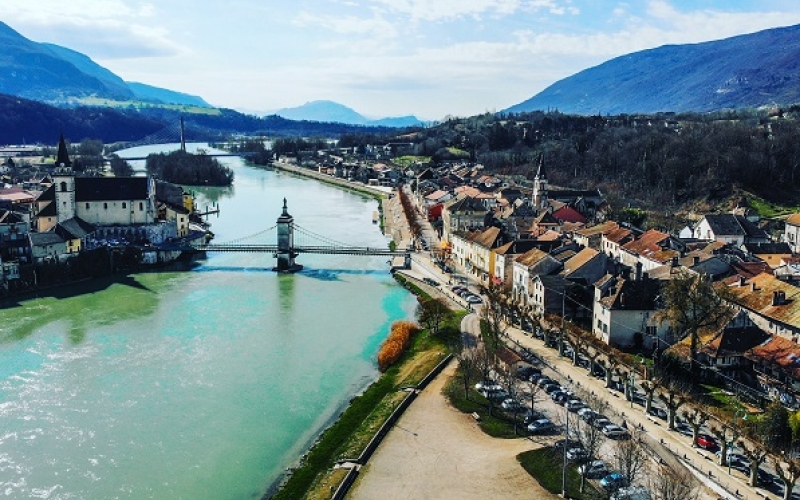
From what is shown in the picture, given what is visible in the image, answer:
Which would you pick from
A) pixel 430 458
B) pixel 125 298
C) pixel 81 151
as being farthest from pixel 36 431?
pixel 81 151

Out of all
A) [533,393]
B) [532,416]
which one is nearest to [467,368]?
[533,393]

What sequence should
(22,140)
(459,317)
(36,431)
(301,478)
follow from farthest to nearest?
(22,140) → (459,317) → (36,431) → (301,478)

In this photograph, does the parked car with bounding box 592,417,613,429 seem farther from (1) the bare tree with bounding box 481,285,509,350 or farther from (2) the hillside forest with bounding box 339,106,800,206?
(2) the hillside forest with bounding box 339,106,800,206

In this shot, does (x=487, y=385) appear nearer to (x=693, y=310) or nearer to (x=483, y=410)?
(x=483, y=410)

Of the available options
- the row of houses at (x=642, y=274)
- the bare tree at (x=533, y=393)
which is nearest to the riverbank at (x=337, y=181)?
the row of houses at (x=642, y=274)

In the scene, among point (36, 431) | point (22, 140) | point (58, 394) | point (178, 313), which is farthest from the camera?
point (22, 140)

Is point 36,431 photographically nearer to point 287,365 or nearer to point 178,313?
point 287,365

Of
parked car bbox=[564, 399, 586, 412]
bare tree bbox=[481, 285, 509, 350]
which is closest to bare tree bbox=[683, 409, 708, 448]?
parked car bbox=[564, 399, 586, 412]
